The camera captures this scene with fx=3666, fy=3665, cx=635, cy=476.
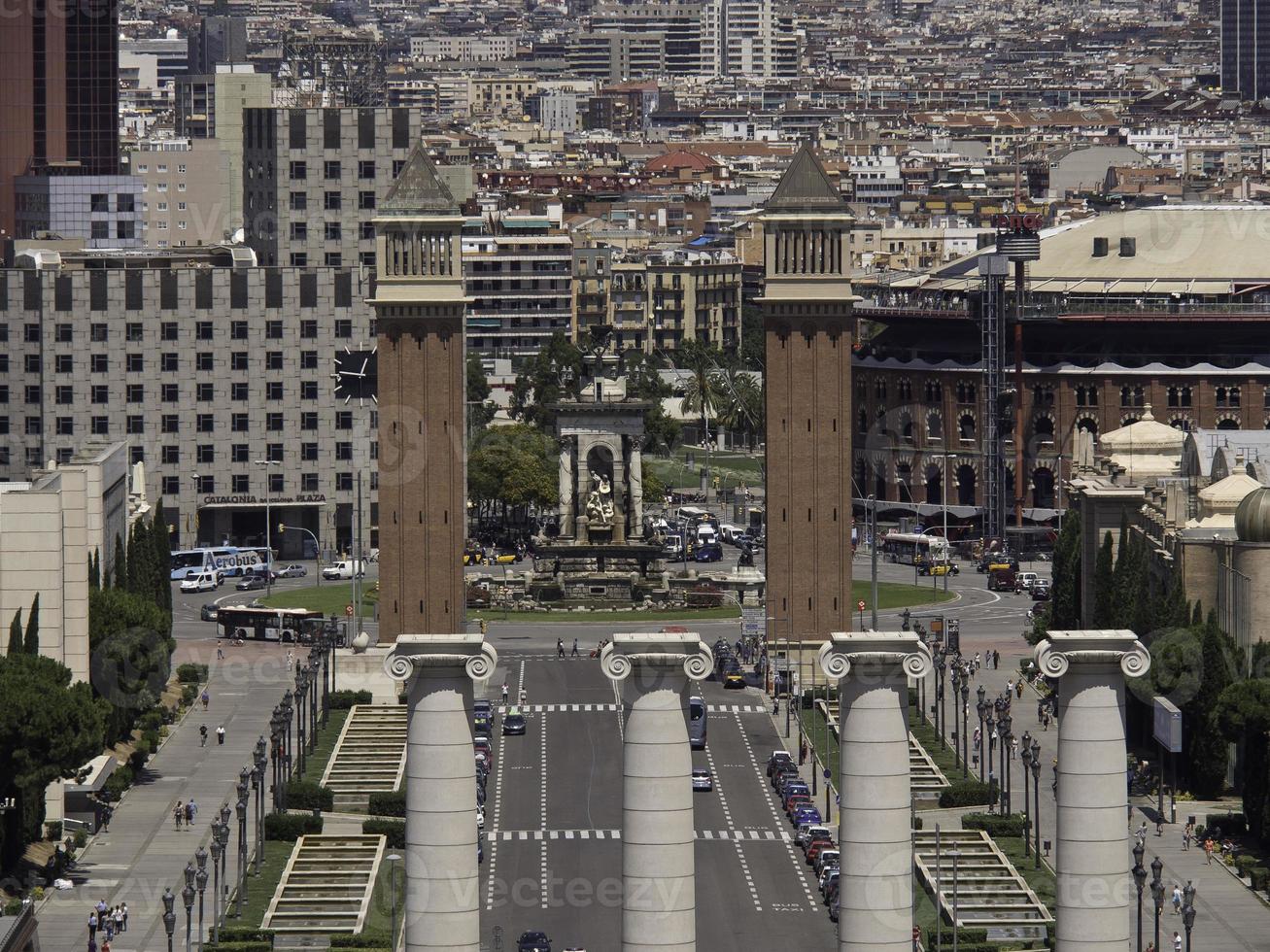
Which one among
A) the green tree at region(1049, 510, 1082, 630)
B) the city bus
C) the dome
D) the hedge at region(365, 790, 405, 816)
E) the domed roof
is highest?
the domed roof

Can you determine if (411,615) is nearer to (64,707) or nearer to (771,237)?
(771,237)

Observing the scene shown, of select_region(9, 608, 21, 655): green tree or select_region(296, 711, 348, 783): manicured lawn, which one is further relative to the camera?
select_region(296, 711, 348, 783): manicured lawn

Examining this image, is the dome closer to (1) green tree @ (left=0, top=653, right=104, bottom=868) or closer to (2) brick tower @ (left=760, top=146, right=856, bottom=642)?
(2) brick tower @ (left=760, top=146, right=856, bottom=642)

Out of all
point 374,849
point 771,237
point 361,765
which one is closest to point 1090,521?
point 771,237

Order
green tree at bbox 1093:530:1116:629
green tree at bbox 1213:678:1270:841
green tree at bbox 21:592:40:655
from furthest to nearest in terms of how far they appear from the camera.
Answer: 1. green tree at bbox 1093:530:1116:629
2. green tree at bbox 21:592:40:655
3. green tree at bbox 1213:678:1270:841

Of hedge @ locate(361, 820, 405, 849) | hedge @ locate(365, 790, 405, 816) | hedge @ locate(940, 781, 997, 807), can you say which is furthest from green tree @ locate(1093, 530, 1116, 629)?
hedge @ locate(361, 820, 405, 849)

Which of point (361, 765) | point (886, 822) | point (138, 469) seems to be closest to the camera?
point (886, 822)

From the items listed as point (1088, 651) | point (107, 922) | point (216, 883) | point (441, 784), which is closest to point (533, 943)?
point (216, 883)
